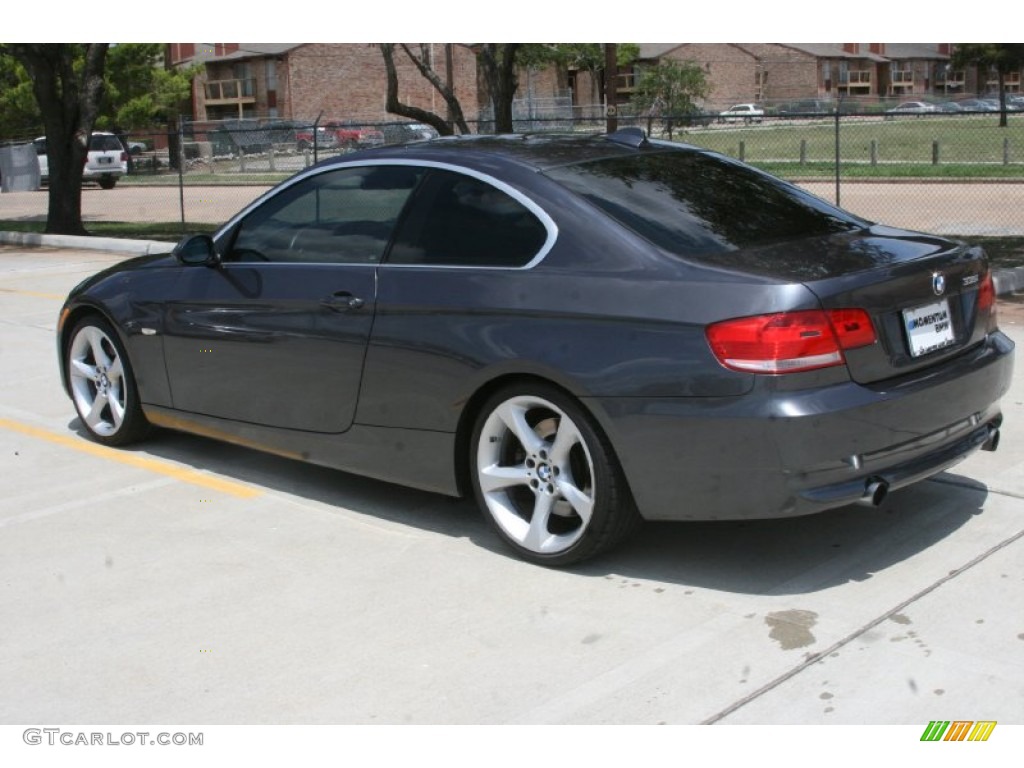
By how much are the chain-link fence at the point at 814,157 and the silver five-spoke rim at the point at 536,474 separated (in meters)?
7.20

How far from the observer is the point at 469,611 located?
459 centimetres

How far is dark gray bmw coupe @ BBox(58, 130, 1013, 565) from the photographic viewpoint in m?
4.38

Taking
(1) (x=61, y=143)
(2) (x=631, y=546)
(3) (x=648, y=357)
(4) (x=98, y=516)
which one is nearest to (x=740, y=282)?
(3) (x=648, y=357)

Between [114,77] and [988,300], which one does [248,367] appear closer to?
[988,300]

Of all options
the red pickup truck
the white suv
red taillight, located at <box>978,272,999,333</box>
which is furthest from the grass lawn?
red taillight, located at <box>978,272,999,333</box>

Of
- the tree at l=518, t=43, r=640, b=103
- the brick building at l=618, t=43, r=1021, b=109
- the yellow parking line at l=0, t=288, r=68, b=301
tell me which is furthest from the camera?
the brick building at l=618, t=43, r=1021, b=109

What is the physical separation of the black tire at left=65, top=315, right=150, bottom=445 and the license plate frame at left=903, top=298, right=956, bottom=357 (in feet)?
12.7

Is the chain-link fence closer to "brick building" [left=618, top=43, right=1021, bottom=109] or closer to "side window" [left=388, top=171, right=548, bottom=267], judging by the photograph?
"side window" [left=388, top=171, right=548, bottom=267]

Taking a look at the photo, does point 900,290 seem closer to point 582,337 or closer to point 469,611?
point 582,337

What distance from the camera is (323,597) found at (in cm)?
477

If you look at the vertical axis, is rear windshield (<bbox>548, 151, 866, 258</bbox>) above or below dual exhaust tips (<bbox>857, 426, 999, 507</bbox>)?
above

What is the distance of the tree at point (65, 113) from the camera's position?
765 inches

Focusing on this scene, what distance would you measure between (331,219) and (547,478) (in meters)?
1.68
